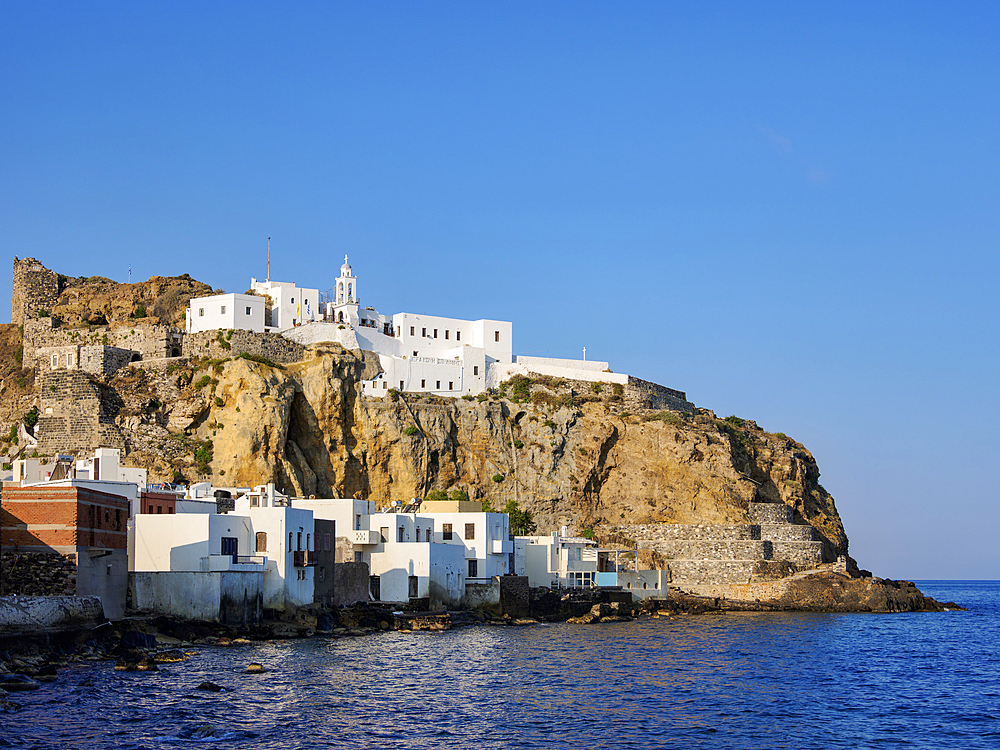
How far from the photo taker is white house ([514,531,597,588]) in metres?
72.1

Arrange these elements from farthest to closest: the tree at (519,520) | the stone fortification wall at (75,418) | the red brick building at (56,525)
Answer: the tree at (519,520), the stone fortification wall at (75,418), the red brick building at (56,525)

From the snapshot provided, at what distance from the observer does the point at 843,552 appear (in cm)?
9519

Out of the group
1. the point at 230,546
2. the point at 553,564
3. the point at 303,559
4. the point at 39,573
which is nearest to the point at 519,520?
the point at 553,564

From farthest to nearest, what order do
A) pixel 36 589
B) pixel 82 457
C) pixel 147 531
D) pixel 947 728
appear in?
pixel 82 457 < pixel 147 531 < pixel 36 589 < pixel 947 728

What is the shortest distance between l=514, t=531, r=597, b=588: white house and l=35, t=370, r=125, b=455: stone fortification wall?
2745 cm

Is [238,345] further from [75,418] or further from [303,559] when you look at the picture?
[303,559]

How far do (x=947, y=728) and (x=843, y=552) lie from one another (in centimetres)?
6327

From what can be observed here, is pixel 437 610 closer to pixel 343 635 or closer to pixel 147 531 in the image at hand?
pixel 343 635

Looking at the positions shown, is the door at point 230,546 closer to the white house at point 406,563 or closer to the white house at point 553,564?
the white house at point 406,563

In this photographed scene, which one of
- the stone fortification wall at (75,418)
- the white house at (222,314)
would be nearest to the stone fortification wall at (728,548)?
the white house at (222,314)

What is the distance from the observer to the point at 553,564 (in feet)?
238

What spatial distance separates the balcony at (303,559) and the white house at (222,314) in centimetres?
3044

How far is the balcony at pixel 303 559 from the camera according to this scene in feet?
165

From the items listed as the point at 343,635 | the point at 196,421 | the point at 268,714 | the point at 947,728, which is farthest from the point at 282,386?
the point at 947,728
